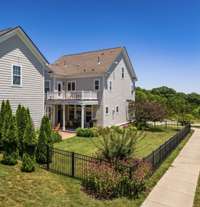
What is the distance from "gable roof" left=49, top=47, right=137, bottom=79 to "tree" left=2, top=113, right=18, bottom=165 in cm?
1585

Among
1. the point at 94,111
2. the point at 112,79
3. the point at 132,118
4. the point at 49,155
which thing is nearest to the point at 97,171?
the point at 49,155

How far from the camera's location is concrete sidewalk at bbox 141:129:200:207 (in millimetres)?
7660

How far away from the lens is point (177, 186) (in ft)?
30.1

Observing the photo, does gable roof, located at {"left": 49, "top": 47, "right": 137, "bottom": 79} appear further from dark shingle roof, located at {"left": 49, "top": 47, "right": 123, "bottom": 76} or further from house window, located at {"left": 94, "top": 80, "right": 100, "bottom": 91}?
house window, located at {"left": 94, "top": 80, "right": 100, "bottom": 91}

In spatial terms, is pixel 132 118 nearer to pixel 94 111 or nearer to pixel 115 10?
pixel 94 111

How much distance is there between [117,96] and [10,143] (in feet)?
65.5

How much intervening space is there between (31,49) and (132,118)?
19.5 m

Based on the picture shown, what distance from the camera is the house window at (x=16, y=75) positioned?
51.9ft

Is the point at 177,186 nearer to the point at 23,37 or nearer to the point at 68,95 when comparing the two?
the point at 23,37

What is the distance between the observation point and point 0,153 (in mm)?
11789

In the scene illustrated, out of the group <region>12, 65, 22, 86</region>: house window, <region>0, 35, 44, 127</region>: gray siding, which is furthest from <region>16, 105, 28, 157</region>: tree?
<region>12, 65, 22, 86</region>: house window

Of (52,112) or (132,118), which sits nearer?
(52,112)

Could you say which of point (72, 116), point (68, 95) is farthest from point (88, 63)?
point (72, 116)

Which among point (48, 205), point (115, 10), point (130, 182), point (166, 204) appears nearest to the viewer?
point (48, 205)
